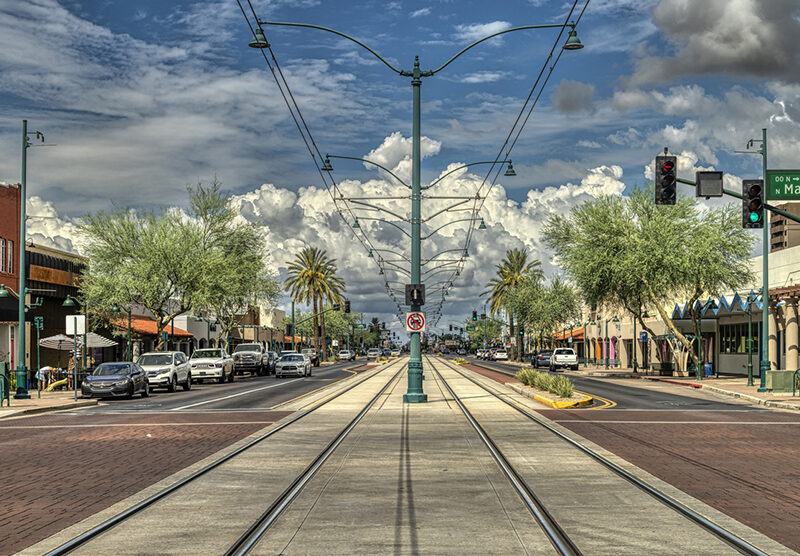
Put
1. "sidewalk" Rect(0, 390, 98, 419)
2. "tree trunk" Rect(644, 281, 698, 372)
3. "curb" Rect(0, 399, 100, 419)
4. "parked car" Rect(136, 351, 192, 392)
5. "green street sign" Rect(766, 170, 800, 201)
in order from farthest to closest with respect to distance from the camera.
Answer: "tree trunk" Rect(644, 281, 698, 372), "parked car" Rect(136, 351, 192, 392), "green street sign" Rect(766, 170, 800, 201), "sidewalk" Rect(0, 390, 98, 419), "curb" Rect(0, 399, 100, 419)

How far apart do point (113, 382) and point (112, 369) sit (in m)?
Result: 1.15

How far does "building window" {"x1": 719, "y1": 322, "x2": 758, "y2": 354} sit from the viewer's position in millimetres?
52900

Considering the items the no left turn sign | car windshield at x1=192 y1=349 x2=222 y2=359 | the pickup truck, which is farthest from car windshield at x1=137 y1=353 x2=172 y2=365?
the pickup truck

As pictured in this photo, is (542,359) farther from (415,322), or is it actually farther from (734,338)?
(415,322)

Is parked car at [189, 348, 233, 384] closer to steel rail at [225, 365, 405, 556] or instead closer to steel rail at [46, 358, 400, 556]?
steel rail at [46, 358, 400, 556]

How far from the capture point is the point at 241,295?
5628 centimetres

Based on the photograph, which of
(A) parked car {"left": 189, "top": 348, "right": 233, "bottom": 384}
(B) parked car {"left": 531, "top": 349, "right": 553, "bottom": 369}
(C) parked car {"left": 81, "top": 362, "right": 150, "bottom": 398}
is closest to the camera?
(C) parked car {"left": 81, "top": 362, "right": 150, "bottom": 398}

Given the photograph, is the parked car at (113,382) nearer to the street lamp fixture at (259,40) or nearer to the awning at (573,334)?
the street lamp fixture at (259,40)

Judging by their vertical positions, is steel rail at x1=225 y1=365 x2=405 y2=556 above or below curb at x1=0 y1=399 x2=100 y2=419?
above

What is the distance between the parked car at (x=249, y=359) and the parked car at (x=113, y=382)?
2448 cm

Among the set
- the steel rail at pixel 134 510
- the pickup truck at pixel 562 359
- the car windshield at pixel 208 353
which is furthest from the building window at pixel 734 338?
the steel rail at pixel 134 510

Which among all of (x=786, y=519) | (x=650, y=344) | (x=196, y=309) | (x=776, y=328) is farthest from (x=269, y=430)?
(x=650, y=344)

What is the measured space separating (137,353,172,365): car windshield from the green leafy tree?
927 inches

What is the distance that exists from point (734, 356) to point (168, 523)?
51.7m
